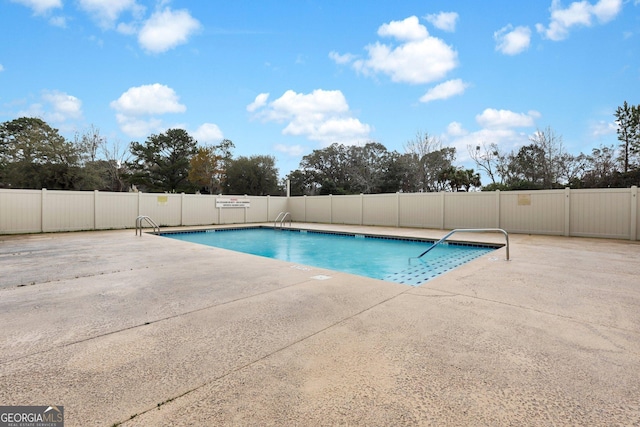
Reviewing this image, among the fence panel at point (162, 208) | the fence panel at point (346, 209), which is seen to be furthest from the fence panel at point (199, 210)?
the fence panel at point (346, 209)

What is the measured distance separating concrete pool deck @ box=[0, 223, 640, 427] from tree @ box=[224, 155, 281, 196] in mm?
26342

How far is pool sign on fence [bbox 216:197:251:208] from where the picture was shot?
50.7 feet

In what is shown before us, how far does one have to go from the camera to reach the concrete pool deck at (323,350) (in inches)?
55.6

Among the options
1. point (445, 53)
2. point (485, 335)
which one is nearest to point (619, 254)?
point (485, 335)

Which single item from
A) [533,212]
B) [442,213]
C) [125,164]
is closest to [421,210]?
[442,213]

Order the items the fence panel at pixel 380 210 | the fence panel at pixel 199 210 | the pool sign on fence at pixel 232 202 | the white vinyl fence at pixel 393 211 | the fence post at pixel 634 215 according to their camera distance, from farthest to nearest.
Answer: the pool sign on fence at pixel 232 202 → the fence panel at pixel 199 210 → the fence panel at pixel 380 210 → the white vinyl fence at pixel 393 211 → the fence post at pixel 634 215

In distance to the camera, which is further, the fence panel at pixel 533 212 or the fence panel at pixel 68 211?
the fence panel at pixel 68 211

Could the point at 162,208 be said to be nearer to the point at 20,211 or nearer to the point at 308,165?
the point at 20,211

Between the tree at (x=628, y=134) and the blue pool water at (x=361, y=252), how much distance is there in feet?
57.1

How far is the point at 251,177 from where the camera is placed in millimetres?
29750

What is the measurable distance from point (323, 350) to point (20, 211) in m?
13.1

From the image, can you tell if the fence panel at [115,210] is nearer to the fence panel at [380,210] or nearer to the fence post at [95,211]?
the fence post at [95,211]

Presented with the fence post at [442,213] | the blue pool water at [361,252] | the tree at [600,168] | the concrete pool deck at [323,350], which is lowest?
the blue pool water at [361,252]

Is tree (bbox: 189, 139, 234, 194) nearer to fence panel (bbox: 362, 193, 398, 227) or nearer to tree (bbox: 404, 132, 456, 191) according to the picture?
tree (bbox: 404, 132, 456, 191)
